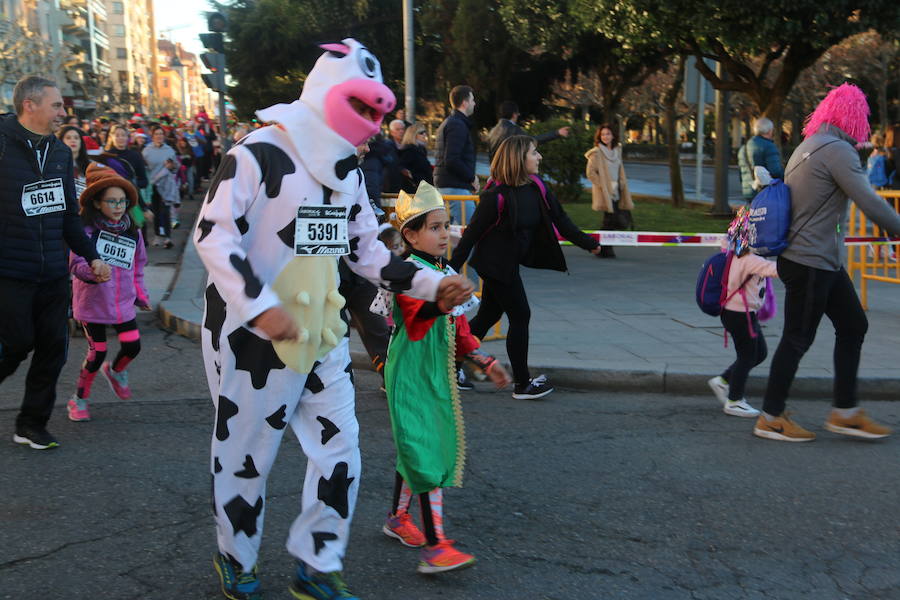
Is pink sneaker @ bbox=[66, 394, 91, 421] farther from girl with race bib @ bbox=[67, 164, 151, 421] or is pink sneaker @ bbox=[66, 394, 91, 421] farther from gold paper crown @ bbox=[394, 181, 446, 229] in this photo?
gold paper crown @ bbox=[394, 181, 446, 229]

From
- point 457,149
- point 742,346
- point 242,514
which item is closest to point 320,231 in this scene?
point 242,514

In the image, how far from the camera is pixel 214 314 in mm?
3264

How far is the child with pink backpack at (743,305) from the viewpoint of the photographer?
19.3ft

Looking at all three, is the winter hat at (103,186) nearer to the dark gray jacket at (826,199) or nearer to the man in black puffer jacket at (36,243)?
the man in black puffer jacket at (36,243)

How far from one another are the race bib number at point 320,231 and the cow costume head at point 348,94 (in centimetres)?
25

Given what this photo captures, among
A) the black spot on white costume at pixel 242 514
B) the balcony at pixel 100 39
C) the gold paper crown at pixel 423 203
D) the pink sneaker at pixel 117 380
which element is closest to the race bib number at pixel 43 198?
the pink sneaker at pixel 117 380

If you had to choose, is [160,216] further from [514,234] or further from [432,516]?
[432,516]

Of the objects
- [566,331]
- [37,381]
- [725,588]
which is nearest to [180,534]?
[37,381]

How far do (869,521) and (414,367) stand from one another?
2109 millimetres

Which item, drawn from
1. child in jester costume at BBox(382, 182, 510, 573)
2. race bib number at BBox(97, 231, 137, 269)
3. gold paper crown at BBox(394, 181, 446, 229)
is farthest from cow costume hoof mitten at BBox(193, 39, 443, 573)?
race bib number at BBox(97, 231, 137, 269)

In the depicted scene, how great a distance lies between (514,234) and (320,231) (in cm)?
340

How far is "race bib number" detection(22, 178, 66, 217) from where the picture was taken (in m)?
5.10

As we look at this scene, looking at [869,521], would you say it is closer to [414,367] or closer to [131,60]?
[414,367]

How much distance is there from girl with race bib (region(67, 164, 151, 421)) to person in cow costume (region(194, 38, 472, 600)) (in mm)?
2832
